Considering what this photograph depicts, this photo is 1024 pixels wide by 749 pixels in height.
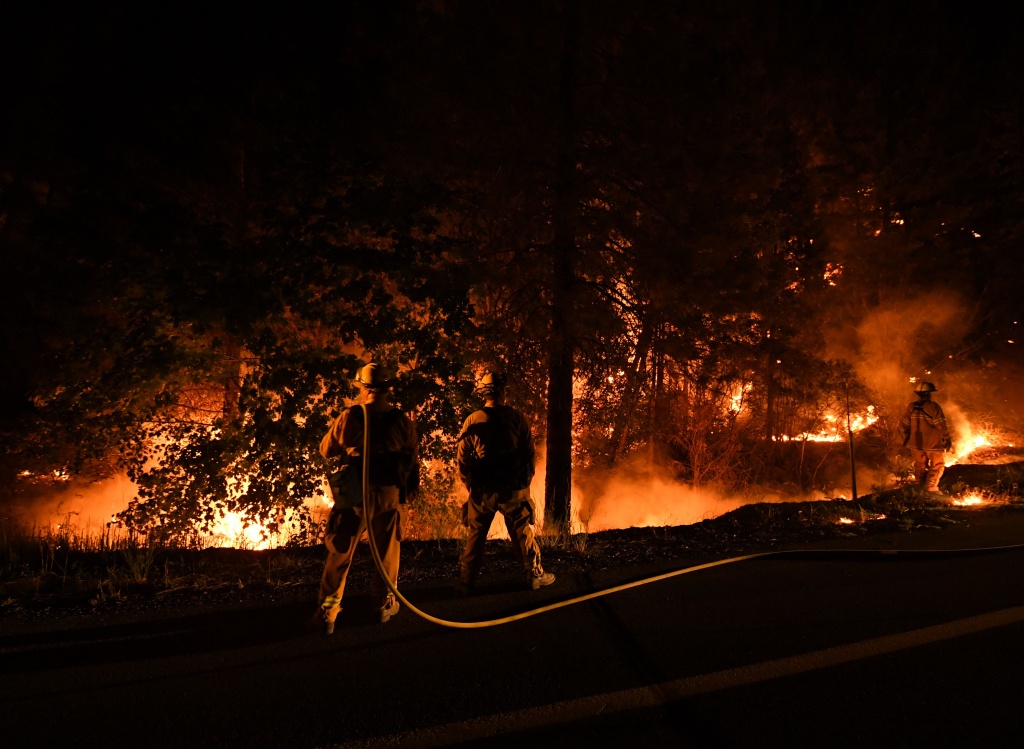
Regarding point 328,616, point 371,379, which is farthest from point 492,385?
point 328,616

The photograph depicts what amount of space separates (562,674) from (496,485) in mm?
1682

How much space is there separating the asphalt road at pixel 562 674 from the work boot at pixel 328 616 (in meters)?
0.11

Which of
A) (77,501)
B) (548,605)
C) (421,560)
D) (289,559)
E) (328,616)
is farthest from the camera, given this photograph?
(77,501)

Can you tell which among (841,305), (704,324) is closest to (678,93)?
(704,324)

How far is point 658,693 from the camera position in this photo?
131 inches

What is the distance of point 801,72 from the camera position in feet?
55.4

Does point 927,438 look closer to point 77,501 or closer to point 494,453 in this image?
point 494,453

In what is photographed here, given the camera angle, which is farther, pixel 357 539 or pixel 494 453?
pixel 494 453

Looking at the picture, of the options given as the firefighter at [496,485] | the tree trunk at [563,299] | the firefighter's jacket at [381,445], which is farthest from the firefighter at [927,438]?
the firefighter's jacket at [381,445]

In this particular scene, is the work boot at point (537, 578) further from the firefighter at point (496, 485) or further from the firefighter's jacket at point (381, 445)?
the firefighter's jacket at point (381, 445)

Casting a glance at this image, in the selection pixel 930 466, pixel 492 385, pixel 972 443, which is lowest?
pixel 930 466

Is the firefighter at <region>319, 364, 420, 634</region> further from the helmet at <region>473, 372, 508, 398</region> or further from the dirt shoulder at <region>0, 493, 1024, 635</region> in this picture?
the helmet at <region>473, 372, 508, 398</region>

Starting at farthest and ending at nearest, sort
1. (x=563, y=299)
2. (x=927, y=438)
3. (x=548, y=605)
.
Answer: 1. (x=927, y=438)
2. (x=563, y=299)
3. (x=548, y=605)

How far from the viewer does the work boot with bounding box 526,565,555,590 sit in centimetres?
498
